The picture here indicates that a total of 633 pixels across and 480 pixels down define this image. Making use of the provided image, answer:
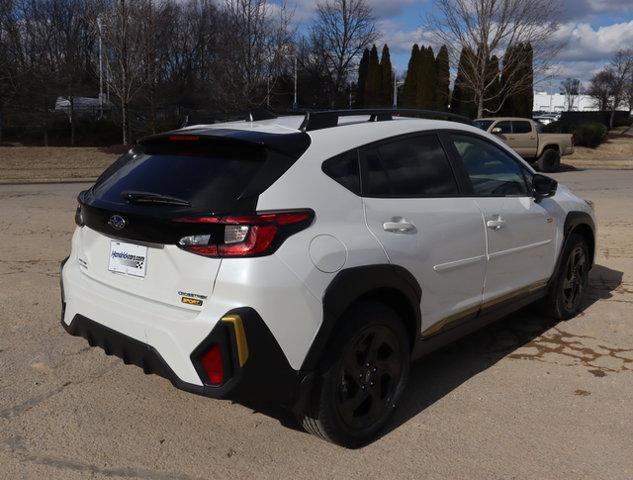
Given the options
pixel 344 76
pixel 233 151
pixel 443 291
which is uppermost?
pixel 344 76

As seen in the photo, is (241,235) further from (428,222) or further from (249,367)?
(428,222)

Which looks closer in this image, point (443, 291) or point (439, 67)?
point (443, 291)

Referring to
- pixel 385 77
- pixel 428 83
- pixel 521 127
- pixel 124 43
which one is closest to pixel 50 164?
pixel 124 43

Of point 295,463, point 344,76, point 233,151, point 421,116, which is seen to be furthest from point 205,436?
point 344,76

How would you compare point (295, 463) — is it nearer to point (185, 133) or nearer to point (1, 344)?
point (185, 133)

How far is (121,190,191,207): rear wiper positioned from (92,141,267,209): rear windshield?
3cm

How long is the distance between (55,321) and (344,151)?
121 inches

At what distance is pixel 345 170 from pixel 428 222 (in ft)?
2.06

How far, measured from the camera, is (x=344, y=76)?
128 ft

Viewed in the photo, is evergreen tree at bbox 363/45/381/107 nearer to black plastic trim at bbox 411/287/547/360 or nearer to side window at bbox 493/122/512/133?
side window at bbox 493/122/512/133

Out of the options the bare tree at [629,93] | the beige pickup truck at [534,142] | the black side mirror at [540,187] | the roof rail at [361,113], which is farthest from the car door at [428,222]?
the bare tree at [629,93]

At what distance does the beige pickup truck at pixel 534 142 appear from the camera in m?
20.7

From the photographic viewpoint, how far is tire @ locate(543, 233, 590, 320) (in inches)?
202

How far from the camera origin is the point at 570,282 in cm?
535
